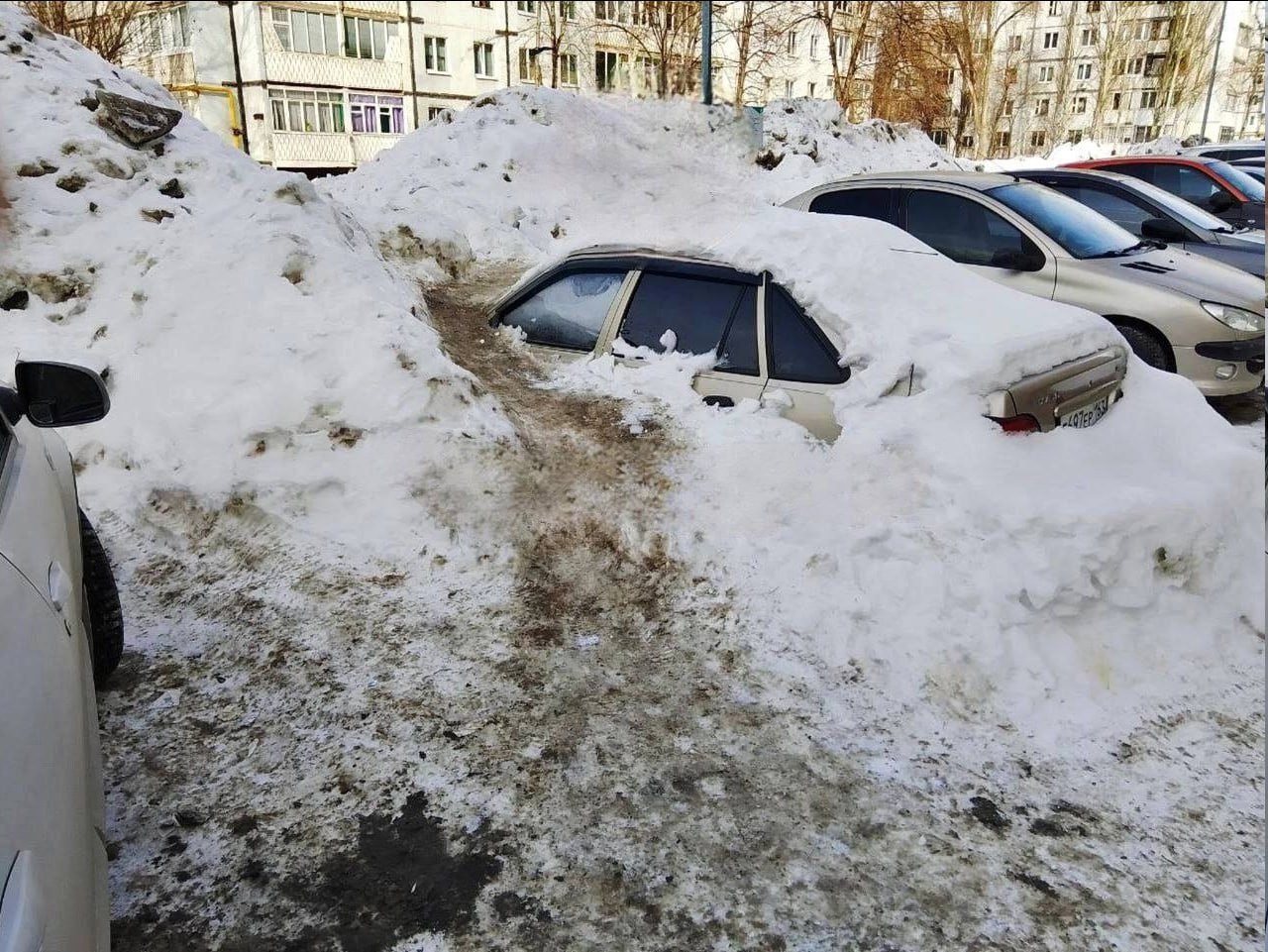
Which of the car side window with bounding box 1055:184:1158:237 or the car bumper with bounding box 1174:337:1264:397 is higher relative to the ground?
the car side window with bounding box 1055:184:1158:237

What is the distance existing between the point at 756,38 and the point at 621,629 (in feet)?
81.1

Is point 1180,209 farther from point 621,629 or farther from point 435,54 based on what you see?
point 435,54

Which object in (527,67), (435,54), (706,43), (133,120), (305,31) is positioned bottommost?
(133,120)

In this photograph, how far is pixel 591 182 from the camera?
46.8 feet

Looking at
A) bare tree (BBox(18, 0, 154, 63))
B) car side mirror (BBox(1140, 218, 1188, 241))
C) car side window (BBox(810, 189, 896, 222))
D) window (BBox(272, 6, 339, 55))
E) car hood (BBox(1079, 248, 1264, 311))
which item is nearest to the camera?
car hood (BBox(1079, 248, 1264, 311))

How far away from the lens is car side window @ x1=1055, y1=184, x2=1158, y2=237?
31.6 ft

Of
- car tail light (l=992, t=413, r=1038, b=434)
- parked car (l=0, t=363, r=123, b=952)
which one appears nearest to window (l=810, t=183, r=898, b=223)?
car tail light (l=992, t=413, r=1038, b=434)

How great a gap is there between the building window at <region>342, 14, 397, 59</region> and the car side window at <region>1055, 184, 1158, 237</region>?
117 ft

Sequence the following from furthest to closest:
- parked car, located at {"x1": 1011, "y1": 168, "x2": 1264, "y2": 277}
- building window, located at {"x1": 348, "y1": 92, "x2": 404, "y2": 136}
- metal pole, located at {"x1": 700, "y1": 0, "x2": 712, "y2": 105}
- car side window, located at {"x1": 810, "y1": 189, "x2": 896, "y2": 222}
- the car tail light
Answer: building window, located at {"x1": 348, "y1": 92, "x2": 404, "y2": 136} → metal pole, located at {"x1": 700, "y1": 0, "x2": 712, "y2": 105} → parked car, located at {"x1": 1011, "y1": 168, "x2": 1264, "y2": 277} → car side window, located at {"x1": 810, "y1": 189, "x2": 896, "y2": 222} → the car tail light

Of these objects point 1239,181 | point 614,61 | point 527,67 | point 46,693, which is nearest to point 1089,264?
point 1239,181

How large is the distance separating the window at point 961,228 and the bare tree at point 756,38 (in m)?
16.7

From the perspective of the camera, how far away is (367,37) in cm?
3825

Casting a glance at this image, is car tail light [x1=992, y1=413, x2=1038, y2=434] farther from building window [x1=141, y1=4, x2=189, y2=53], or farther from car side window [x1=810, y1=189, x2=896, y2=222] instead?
building window [x1=141, y1=4, x2=189, y2=53]

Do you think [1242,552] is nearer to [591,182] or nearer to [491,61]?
[591,182]
